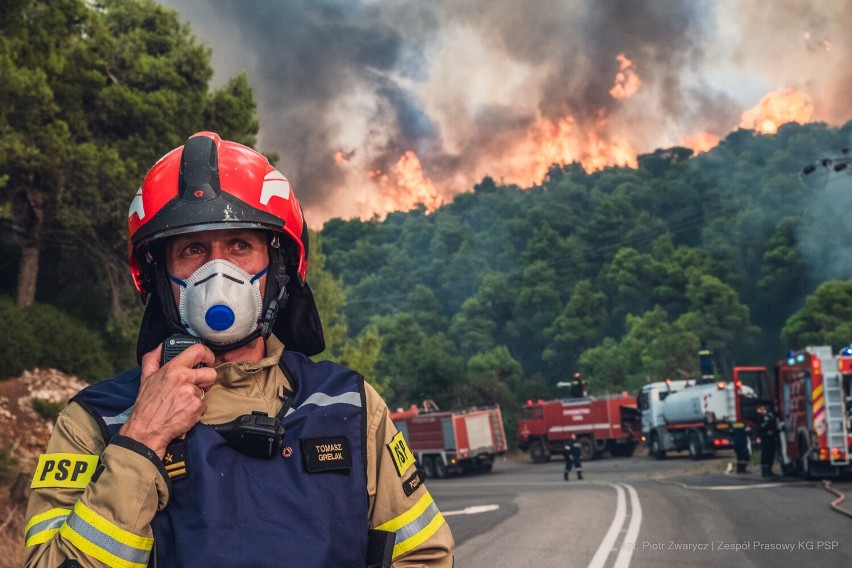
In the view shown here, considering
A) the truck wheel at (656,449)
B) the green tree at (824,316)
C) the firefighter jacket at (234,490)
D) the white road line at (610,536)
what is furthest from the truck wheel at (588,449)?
the firefighter jacket at (234,490)

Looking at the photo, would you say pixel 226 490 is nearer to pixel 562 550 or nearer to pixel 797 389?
pixel 562 550

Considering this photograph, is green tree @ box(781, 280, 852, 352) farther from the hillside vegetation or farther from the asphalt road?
the asphalt road

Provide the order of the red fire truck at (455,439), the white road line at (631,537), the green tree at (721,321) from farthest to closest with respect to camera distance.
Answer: the green tree at (721,321) → the red fire truck at (455,439) → the white road line at (631,537)

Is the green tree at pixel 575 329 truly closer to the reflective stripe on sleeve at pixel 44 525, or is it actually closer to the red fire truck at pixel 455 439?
the red fire truck at pixel 455 439

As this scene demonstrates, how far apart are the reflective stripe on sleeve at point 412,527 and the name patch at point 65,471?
722mm

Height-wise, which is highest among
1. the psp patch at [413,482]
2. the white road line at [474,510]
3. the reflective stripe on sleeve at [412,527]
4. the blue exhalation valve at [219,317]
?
the blue exhalation valve at [219,317]

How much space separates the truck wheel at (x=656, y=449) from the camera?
38.6 meters

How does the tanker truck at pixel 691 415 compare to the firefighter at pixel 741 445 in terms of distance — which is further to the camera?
the tanker truck at pixel 691 415

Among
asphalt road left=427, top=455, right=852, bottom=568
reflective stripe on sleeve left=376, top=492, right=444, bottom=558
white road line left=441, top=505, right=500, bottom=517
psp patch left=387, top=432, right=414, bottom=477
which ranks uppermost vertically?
psp patch left=387, top=432, right=414, bottom=477

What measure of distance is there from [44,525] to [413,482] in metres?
0.90

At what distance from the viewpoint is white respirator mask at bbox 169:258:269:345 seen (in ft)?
8.67

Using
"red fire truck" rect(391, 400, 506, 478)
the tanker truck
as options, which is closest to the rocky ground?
"red fire truck" rect(391, 400, 506, 478)

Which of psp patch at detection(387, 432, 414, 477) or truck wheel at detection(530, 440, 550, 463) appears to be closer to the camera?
psp patch at detection(387, 432, 414, 477)

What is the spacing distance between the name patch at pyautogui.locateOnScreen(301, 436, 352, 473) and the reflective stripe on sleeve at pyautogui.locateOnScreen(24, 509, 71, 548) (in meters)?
0.57
